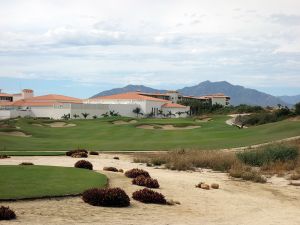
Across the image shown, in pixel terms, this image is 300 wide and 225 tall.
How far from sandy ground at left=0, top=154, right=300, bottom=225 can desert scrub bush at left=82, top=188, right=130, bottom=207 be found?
0.81ft

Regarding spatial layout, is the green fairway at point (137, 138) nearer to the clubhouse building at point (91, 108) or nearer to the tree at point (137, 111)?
the clubhouse building at point (91, 108)

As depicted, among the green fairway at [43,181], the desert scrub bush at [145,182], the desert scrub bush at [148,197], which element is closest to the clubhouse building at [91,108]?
the green fairway at [43,181]

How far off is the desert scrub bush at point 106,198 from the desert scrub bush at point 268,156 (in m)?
17.0

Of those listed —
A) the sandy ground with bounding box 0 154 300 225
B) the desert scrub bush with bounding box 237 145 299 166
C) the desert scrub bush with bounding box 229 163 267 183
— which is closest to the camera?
the sandy ground with bounding box 0 154 300 225

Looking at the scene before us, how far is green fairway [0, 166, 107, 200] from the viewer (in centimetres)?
1673

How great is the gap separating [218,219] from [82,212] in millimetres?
4160

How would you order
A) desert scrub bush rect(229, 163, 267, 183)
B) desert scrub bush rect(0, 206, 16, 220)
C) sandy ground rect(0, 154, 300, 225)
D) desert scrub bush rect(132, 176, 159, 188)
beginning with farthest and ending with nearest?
desert scrub bush rect(229, 163, 267, 183), desert scrub bush rect(132, 176, 159, 188), sandy ground rect(0, 154, 300, 225), desert scrub bush rect(0, 206, 16, 220)

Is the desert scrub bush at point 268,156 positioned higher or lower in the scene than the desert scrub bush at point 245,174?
higher

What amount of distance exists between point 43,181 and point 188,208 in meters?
5.38

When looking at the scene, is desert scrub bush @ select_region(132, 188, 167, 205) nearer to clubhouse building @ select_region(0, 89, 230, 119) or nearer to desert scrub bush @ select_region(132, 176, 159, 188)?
desert scrub bush @ select_region(132, 176, 159, 188)

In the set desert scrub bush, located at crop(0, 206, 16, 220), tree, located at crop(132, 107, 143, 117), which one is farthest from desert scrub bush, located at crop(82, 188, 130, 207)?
tree, located at crop(132, 107, 143, 117)

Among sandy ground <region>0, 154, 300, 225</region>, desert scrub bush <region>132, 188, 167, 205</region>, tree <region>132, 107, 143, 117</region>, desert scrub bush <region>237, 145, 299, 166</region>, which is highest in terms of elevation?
tree <region>132, 107, 143, 117</region>

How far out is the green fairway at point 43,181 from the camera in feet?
54.9

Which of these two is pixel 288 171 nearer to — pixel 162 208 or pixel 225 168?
pixel 225 168
